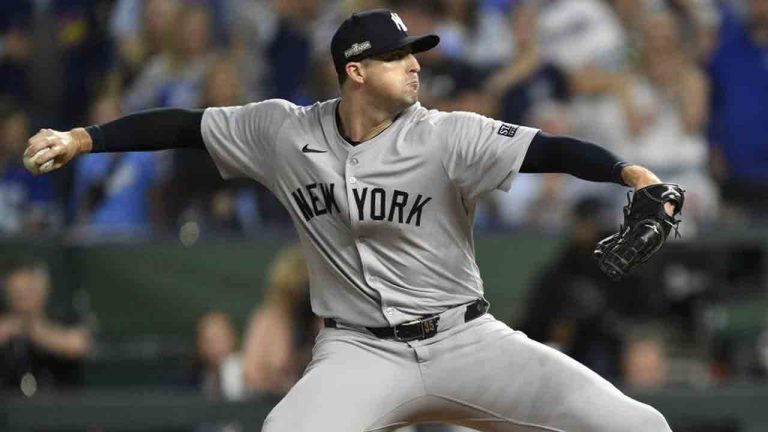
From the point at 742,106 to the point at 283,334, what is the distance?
3326 mm

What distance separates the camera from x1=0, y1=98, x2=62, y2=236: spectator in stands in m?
8.62

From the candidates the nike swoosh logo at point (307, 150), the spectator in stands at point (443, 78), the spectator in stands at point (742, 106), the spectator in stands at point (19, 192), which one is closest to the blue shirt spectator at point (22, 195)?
the spectator in stands at point (19, 192)

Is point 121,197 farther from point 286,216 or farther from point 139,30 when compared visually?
point 139,30

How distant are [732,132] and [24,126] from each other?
4.54 metres

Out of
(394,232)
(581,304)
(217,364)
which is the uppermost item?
(394,232)

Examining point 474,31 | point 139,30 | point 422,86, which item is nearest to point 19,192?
point 139,30

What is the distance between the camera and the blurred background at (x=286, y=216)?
7.59m

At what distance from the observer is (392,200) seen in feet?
15.2

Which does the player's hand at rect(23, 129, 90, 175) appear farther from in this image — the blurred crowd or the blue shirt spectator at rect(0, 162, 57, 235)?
the blue shirt spectator at rect(0, 162, 57, 235)

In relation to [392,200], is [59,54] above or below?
above

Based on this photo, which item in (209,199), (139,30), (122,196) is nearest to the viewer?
(209,199)

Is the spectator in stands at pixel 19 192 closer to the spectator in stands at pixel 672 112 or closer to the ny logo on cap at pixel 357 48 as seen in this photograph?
the spectator in stands at pixel 672 112

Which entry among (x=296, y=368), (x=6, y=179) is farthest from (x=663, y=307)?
(x=6, y=179)

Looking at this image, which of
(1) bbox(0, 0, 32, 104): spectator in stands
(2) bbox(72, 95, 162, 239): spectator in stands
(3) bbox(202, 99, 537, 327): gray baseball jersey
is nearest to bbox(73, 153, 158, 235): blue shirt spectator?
(2) bbox(72, 95, 162, 239): spectator in stands
